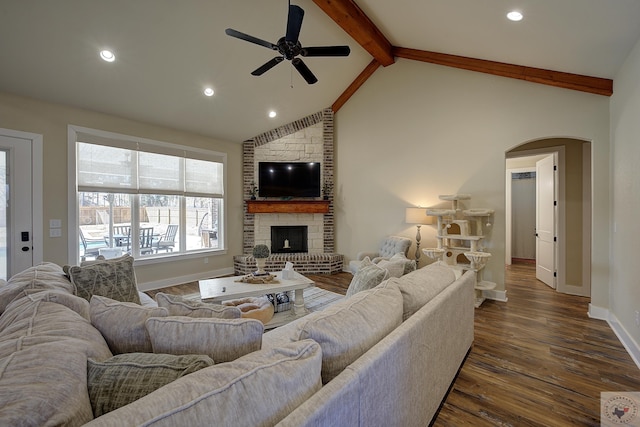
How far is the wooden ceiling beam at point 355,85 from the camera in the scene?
17.7ft

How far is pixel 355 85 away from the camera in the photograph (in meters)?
5.72

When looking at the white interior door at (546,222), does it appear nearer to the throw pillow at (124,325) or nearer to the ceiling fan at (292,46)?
the ceiling fan at (292,46)

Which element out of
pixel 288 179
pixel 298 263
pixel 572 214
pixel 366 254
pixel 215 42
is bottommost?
pixel 298 263

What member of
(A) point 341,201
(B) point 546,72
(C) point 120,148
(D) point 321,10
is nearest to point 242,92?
(D) point 321,10

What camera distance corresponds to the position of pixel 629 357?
2.57m

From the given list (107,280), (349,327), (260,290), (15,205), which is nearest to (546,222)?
(260,290)

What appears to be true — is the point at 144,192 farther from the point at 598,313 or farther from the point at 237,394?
the point at 598,313

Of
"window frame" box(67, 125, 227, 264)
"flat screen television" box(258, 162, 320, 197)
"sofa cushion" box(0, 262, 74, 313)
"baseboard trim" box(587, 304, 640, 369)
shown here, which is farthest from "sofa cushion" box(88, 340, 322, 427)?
"flat screen television" box(258, 162, 320, 197)

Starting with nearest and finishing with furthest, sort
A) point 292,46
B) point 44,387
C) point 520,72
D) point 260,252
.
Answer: point 44,387, point 292,46, point 260,252, point 520,72

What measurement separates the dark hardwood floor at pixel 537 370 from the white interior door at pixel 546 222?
1158mm

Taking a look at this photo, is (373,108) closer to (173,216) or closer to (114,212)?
(173,216)

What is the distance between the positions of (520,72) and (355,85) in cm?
279

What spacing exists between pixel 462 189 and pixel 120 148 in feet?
17.1

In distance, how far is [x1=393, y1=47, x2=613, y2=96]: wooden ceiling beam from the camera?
3.31 m
